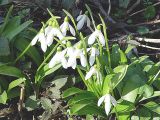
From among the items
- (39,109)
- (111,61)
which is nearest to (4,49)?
(39,109)

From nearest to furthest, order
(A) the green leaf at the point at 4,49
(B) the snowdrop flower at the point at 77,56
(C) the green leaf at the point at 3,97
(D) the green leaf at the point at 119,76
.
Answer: (B) the snowdrop flower at the point at 77,56 → (D) the green leaf at the point at 119,76 → (C) the green leaf at the point at 3,97 → (A) the green leaf at the point at 4,49

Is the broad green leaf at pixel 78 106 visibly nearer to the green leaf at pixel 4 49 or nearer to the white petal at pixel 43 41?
the white petal at pixel 43 41

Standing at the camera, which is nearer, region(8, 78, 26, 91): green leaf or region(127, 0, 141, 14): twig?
region(8, 78, 26, 91): green leaf

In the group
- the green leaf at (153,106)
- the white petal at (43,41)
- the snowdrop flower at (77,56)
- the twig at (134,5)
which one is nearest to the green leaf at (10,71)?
the white petal at (43,41)

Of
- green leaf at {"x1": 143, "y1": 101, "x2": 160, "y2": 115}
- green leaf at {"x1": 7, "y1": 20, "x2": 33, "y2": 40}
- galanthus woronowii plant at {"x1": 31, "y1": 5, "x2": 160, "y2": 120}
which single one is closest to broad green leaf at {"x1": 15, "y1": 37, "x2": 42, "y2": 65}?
green leaf at {"x1": 7, "y1": 20, "x2": 33, "y2": 40}

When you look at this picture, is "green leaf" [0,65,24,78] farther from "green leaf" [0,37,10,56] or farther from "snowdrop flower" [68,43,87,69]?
"snowdrop flower" [68,43,87,69]

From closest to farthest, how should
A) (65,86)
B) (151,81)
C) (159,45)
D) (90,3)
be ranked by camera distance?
(151,81) → (65,86) → (159,45) → (90,3)

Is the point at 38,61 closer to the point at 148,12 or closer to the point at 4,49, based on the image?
the point at 4,49

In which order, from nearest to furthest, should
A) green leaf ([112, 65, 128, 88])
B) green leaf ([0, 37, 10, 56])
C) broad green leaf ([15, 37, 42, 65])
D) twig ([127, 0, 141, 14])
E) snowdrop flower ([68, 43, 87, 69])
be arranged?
snowdrop flower ([68, 43, 87, 69])
green leaf ([112, 65, 128, 88])
green leaf ([0, 37, 10, 56])
broad green leaf ([15, 37, 42, 65])
twig ([127, 0, 141, 14])
